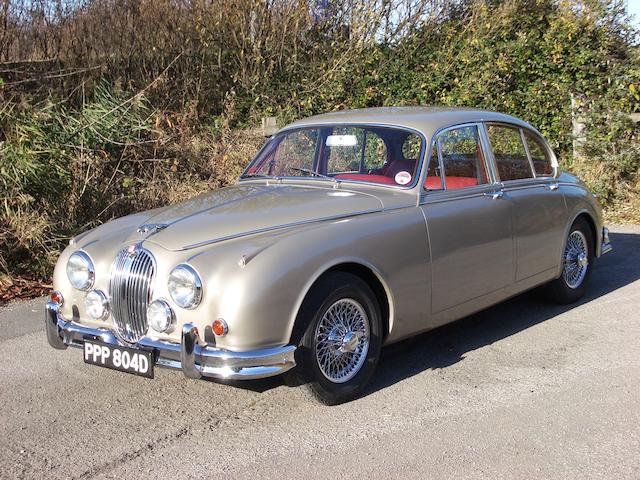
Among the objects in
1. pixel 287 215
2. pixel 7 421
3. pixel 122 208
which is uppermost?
pixel 287 215

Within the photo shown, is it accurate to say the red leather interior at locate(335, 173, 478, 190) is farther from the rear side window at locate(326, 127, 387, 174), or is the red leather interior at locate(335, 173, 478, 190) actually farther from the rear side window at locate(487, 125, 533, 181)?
the rear side window at locate(487, 125, 533, 181)

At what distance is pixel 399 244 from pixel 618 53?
9051 mm

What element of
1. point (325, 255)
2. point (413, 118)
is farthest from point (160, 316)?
point (413, 118)

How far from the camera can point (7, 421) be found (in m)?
3.89

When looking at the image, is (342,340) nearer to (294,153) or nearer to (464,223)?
(464,223)

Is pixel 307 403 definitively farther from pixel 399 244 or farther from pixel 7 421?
pixel 7 421

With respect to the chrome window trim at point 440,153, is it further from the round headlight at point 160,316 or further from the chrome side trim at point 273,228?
the round headlight at point 160,316

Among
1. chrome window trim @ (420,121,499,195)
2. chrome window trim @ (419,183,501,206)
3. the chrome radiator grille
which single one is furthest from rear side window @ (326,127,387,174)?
the chrome radiator grille

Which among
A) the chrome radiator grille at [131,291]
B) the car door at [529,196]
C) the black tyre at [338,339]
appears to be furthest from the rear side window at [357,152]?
the chrome radiator grille at [131,291]

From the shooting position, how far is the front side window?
4.77 m

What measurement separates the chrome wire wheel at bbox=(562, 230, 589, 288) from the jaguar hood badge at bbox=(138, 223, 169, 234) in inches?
139

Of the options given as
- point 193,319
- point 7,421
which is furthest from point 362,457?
point 7,421

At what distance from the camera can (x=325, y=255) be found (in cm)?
381

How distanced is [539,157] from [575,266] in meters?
1.03
